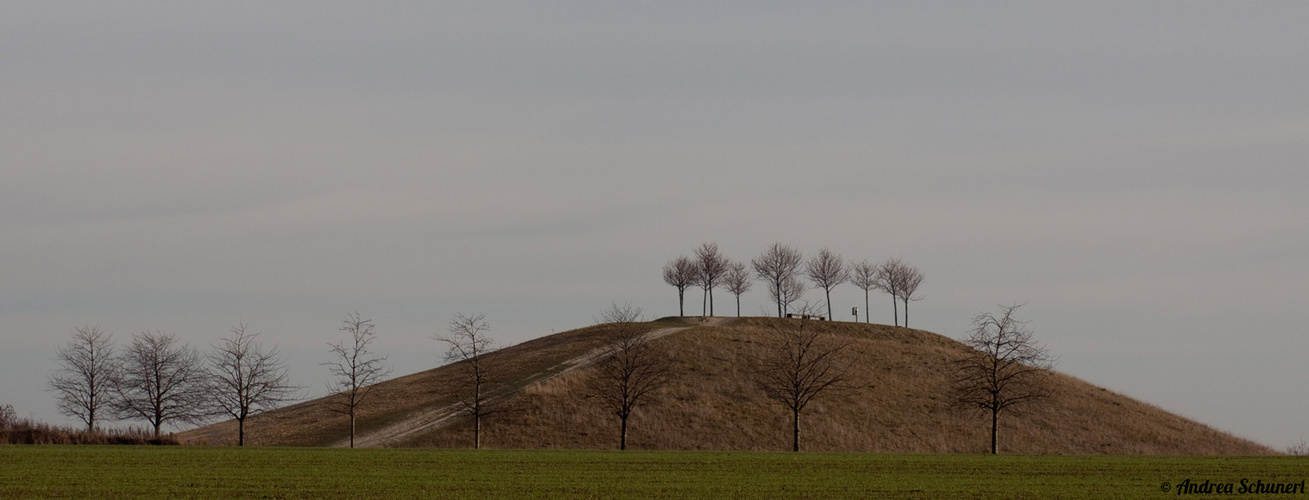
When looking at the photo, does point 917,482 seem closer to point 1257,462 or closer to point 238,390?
point 1257,462

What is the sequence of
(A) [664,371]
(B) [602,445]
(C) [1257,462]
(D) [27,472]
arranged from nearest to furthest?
(D) [27,472], (C) [1257,462], (B) [602,445], (A) [664,371]

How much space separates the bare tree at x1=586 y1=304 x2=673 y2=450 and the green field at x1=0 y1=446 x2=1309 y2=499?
68.4 feet

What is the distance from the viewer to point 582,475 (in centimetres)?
3647

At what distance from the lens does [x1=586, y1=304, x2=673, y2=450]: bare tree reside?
71.5m

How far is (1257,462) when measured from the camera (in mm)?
47031

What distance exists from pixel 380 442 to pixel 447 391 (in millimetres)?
16108

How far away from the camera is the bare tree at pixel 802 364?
78.6 meters

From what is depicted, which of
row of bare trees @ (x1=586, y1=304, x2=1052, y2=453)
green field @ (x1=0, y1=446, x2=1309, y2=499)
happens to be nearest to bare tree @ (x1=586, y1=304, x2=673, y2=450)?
row of bare trees @ (x1=586, y1=304, x2=1052, y2=453)

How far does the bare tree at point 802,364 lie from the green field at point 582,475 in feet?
91.9

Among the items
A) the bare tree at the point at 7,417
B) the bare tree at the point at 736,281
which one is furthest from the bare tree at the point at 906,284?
the bare tree at the point at 7,417

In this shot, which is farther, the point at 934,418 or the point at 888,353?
the point at 888,353

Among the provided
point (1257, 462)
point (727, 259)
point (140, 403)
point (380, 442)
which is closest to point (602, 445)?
point (380, 442)

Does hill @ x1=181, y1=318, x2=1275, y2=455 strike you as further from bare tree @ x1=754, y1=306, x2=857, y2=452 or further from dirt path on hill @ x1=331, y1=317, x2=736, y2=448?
bare tree @ x1=754, y1=306, x2=857, y2=452

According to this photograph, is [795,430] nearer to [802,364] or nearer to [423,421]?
[802,364]
